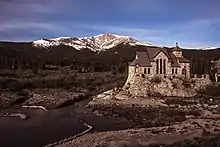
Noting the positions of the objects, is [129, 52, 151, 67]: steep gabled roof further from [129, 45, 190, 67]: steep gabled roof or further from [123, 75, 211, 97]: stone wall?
[123, 75, 211, 97]: stone wall

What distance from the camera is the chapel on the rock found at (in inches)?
2643

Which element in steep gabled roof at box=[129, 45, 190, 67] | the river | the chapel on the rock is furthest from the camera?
steep gabled roof at box=[129, 45, 190, 67]

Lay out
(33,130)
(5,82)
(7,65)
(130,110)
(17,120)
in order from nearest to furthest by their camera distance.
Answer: (33,130)
(17,120)
(130,110)
(5,82)
(7,65)

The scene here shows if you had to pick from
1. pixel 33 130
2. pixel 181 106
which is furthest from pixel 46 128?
pixel 181 106

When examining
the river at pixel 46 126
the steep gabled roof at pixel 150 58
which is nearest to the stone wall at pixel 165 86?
the steep gabled roof at pixel 150 58

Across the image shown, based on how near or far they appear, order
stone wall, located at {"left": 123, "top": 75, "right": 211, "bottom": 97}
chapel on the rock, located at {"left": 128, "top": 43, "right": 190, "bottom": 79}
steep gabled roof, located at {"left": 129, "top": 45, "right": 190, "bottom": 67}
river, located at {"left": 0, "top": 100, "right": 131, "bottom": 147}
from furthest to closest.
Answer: steep gabled roof, located at {"left": 129, "top": 45, "right": 190, "bottom": 67} < chapel on the rock, located at {"left": 128, "top": 43, "right": 190, "bottom": 79} < stone wall, located at {"left": 123, "top": 75, "right": 211, "bottom": 97} < river, located at {"left": 0, "top": 100, "right": 131, "bottom": 147}

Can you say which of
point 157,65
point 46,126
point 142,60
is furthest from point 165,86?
point 46,126

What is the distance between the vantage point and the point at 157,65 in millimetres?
68188

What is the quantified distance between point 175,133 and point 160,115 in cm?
1192

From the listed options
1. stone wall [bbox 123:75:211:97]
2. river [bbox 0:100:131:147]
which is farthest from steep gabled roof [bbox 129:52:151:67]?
river [bbox 0:100:131:147]

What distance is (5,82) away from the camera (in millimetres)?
89938

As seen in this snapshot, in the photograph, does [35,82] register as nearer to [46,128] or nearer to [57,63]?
[46,128]

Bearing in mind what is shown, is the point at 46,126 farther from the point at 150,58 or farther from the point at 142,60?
the point at 150,58

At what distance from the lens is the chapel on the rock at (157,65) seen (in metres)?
67.1
